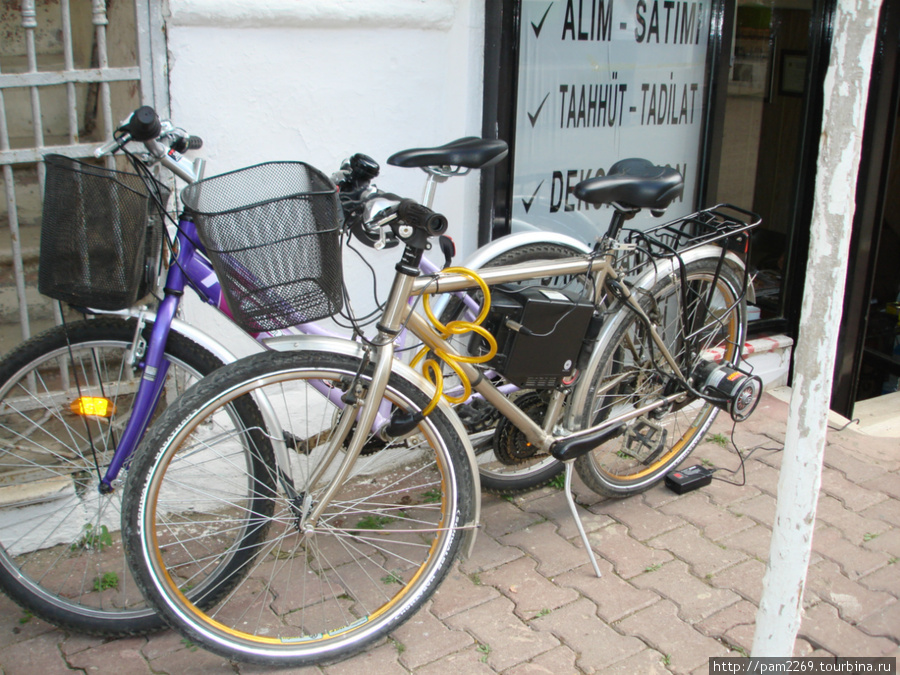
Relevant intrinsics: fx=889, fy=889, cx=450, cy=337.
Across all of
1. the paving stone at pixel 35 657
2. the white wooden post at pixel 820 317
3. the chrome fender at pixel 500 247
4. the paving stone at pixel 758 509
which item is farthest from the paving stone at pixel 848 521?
the paving stone at pixel 35 657

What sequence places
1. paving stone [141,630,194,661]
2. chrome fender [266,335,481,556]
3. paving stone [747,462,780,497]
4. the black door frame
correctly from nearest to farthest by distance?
1. chrome fender [266,335,481,556]
2. paving stone [141,630,194,661]
3. paving stone [747,462,780,497]
4. the black door frame

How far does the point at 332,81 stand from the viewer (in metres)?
3.36

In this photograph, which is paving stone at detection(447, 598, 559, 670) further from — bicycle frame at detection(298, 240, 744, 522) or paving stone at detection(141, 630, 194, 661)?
paving stone at detection(141, 630, 194, 661)

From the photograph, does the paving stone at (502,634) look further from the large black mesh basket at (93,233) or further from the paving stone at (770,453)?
the paving stone at (770,453)

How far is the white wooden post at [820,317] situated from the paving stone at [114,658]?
163cm

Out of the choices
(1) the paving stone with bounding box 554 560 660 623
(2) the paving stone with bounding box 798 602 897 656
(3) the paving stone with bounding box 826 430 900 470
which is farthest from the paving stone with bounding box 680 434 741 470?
(2) the paving stone with bounding box 798 602 897 656

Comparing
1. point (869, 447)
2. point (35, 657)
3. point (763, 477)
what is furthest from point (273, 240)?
point (869, 447)

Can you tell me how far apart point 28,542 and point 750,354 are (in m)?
3.54

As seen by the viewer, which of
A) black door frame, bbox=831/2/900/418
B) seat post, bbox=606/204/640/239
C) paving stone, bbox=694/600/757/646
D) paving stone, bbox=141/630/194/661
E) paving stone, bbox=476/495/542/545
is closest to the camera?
paving stone, bbox=141/630/194/661

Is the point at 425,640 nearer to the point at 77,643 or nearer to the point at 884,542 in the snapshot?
the point at 77,643

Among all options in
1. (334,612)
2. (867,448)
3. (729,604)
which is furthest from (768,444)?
(334,612)

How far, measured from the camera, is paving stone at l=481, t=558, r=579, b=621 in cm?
299

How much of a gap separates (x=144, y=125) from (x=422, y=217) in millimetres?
768

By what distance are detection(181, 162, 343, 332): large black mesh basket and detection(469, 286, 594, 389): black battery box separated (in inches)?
27.8
